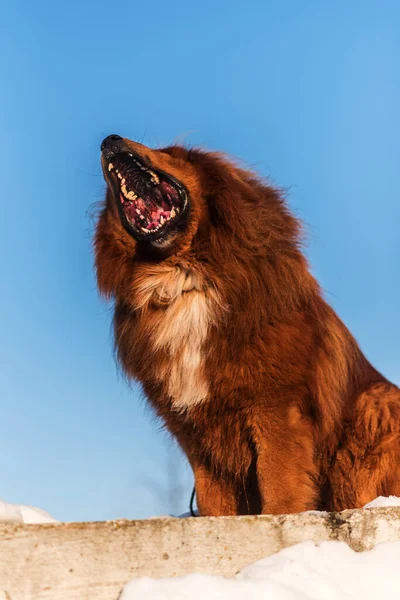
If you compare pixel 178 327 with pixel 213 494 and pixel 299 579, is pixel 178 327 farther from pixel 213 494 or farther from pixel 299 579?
pixel 299 579

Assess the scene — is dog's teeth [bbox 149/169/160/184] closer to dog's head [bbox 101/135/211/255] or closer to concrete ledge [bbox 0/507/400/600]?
dog's head [bbox 101/135/211/255]

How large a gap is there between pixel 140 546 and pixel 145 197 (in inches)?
113

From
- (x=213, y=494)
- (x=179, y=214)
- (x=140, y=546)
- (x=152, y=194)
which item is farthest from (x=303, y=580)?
(x=152, y=194)

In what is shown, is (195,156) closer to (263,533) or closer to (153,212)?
(153,212)

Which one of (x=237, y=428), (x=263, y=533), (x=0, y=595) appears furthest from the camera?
(x=237, y=428)

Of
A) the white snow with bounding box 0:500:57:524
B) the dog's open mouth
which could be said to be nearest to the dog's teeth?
the dog's open mouth

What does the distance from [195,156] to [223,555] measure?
3.08 metres

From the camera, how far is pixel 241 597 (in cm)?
243

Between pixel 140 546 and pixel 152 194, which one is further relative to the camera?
pixel 152 194

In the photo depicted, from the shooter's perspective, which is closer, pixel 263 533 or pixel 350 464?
pixel 263 533

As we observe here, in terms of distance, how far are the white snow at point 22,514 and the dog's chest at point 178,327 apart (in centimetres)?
148

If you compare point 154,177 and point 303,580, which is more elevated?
point 154,177

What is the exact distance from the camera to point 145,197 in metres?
5.03

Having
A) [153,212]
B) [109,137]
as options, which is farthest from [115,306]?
[109,137]
